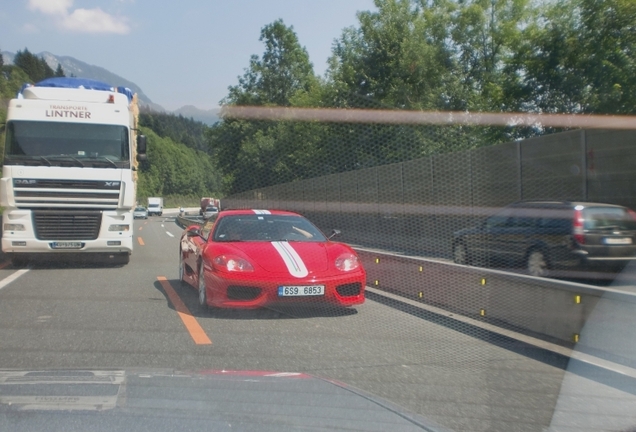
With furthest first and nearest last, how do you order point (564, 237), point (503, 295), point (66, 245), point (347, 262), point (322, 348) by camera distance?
1. point (66, 245)
2. point (564, 237)
3. point (347, 262)
4. point (503, 295)
5. point (322, 348)

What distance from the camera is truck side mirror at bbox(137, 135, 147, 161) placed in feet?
52.0

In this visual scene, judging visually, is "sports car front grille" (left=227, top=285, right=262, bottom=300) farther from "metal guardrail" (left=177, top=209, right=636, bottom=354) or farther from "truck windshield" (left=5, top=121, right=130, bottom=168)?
"truck windshield" (left=5, top=121, right=130, bottom=168)

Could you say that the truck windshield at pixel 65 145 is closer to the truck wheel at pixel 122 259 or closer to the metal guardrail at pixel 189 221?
the truck wheel at pixel 122 259

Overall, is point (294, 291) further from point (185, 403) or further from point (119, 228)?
point (119, 228)

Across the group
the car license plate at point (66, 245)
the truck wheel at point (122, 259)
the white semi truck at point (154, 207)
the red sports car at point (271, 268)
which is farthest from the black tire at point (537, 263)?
the white semi truck at point (154, 207)

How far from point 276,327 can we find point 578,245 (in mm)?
7139

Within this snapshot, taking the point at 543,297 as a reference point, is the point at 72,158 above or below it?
above

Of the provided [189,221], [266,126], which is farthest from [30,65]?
[189,221]

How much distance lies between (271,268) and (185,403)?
18.0 ft

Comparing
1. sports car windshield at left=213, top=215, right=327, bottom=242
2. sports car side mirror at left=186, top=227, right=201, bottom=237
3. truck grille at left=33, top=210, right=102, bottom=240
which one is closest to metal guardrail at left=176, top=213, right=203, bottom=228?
truck grille at left=33, top=210, right=102, bottom=240

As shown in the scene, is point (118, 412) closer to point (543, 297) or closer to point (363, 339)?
point (363, 339)

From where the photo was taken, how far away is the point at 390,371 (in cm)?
604

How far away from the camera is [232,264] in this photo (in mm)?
8539

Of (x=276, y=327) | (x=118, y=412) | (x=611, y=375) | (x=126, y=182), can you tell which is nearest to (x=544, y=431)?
(x=611, y=375)
